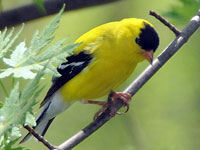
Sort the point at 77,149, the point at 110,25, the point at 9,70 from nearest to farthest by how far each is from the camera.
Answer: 1. the point at 9,70
2. the point at 110,25
3. the point at 77,149

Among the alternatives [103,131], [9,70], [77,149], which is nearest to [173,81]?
[103,131]

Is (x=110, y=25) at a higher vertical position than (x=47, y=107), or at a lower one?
higher

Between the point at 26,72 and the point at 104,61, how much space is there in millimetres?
2259

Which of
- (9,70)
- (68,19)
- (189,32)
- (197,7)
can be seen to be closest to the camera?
(9,70)

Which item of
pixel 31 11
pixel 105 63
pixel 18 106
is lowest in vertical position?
pixel 105 63

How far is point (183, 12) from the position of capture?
3.21m

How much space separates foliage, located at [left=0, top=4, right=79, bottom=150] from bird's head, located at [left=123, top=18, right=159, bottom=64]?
230cm

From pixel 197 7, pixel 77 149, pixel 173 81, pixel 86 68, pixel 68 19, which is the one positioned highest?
pixel 197 7

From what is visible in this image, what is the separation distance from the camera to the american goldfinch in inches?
143

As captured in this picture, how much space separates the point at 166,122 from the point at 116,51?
1885 mm

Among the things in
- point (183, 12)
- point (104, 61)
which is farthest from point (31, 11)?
point (183, 12)

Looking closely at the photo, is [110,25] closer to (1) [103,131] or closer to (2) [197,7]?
(2) [197,7]

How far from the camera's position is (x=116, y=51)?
3699 millimetres

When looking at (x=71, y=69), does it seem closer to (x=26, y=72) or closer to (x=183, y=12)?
(x=183, y=12)
